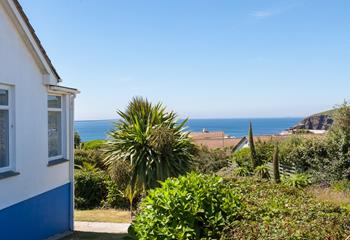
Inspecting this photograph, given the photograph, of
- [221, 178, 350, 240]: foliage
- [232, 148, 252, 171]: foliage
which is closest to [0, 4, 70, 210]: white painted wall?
[221, 178, 350, 240]: foliage

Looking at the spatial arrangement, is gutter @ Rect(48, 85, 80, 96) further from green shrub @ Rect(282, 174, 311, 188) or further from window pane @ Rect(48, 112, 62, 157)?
green shrub @ Rect(282, 174, 311, 188)

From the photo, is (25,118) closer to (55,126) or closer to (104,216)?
(55,126)

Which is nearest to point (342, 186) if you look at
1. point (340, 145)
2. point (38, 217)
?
point (340, 145)

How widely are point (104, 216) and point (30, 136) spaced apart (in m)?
7.41

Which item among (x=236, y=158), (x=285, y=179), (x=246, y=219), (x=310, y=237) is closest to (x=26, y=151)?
(x=246, y=219)

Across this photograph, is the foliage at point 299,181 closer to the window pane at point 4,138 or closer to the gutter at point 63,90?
the gutter at point 63,90

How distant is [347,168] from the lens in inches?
826

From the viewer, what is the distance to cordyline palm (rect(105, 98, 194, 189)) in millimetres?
13742

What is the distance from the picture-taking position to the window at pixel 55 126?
1141 centimetres

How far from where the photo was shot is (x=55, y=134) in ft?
38.5

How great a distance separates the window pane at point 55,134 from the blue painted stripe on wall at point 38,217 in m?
1.06

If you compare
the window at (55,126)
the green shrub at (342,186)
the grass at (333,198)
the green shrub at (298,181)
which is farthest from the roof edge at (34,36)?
the green shrub at (298,181)

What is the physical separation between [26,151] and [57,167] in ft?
6.17

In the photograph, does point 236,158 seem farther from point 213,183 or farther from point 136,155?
point 213,183
